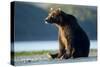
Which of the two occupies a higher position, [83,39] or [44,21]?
[44,21]

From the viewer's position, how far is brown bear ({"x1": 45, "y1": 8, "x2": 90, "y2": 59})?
2.04 m

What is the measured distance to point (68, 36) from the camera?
2082 millimetres

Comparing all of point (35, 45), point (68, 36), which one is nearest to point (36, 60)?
point (35, 45)

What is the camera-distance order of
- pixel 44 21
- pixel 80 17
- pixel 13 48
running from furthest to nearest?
1. pixel 80 17
2. pixel 44 21
3. pixel 13 48

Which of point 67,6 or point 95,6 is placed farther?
point 95,6

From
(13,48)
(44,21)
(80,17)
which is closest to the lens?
(13,48)

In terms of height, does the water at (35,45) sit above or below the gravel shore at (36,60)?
above

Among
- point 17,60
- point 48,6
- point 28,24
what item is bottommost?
point 17,60

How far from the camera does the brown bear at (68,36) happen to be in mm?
2035

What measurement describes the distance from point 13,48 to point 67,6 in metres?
0.64

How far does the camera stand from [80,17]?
2137mm
